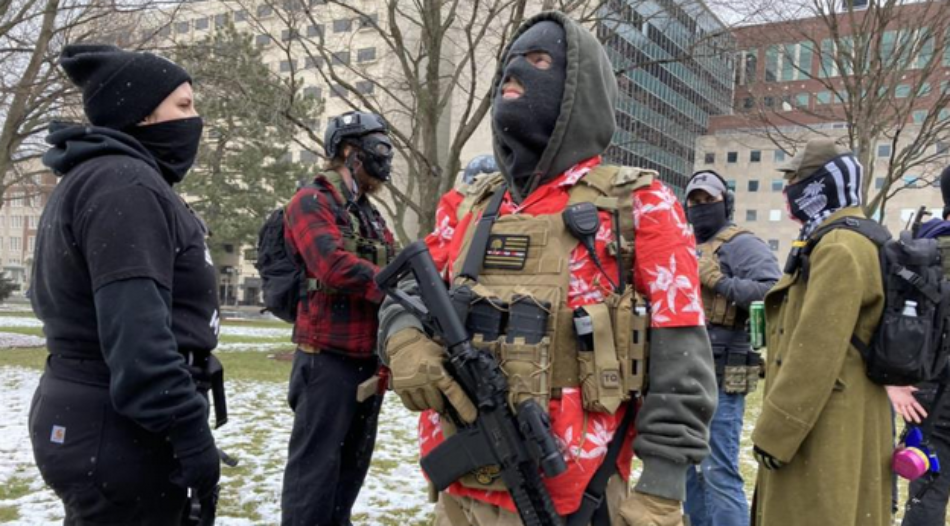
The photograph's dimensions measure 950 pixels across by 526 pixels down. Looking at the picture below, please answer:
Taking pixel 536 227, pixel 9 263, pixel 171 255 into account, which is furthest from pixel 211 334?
pixel 9 263

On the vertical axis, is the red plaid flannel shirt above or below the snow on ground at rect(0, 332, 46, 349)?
above

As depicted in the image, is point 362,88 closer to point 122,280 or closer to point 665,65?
point 665,65

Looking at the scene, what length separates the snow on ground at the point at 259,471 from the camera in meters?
4.41

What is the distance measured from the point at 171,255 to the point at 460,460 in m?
1.17

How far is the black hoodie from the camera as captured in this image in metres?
1.98

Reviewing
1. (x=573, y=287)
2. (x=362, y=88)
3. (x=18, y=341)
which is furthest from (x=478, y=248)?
(x=362, y=88)

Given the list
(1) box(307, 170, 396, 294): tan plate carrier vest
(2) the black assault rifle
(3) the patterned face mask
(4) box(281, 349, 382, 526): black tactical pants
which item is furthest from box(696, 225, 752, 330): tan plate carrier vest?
(2) the black assault rifle

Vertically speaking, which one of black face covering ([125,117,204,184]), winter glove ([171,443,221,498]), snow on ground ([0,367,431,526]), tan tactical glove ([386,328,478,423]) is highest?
black face covering ([125,117,204,184])

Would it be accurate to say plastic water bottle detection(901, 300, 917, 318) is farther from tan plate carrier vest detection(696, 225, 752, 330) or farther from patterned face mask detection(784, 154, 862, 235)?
tan plate carrier vest detection(696, 225, 752, 330)

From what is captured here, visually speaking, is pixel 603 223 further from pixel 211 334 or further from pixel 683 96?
pixel 683 96

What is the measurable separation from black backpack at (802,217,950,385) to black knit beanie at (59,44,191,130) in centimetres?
299

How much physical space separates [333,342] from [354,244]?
62 centimetres

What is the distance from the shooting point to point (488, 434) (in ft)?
6.56

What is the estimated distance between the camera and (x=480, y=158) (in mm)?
4617
